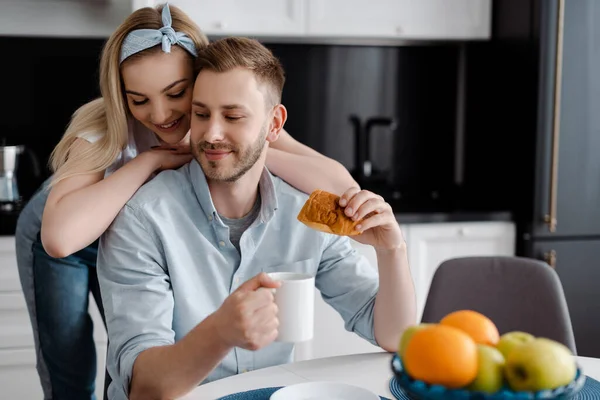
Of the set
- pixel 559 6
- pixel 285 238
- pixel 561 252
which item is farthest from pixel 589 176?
pixel 285 238

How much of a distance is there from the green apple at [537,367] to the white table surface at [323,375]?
44 centimetres

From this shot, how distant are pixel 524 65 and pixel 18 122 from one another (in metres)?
2.10

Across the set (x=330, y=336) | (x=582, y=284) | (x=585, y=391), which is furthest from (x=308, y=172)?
(x=582, y=284)

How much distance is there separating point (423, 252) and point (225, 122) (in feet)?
5.73

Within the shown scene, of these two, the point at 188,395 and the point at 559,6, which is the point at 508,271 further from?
the point at 559,6

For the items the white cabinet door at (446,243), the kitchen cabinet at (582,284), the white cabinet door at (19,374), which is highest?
the white cabinet door at (446,243)

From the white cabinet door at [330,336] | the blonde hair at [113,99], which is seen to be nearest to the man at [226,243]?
the blonde hair at [113,99]

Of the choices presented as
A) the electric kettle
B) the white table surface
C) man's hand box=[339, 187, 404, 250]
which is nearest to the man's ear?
man's hand box=[339, 187, 404, 250]

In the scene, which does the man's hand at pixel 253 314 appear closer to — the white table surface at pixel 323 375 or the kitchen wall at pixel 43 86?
the white table surface at pixel 323 375

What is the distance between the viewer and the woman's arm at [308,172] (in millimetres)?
1839

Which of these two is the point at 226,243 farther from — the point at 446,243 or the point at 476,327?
the point at 446,243

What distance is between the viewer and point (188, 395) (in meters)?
1.37

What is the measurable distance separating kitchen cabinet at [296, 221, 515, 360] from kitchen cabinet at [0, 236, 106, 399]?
810 mm

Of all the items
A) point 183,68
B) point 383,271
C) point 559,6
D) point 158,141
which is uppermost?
point 559,6
